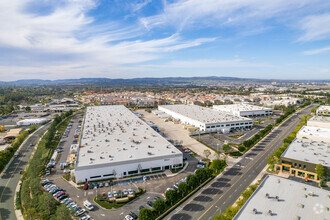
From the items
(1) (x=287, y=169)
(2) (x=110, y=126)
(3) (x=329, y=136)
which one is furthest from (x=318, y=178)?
(2) (x=110, y=126)

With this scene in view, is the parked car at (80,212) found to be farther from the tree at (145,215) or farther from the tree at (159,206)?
the tree at (159,206)

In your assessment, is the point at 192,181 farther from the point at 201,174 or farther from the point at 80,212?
the point at 80,212

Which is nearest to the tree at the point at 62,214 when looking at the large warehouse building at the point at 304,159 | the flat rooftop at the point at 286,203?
the flat rooftop at the point at 286,203

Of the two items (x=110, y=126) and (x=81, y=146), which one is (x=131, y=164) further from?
(x=110, y=126)

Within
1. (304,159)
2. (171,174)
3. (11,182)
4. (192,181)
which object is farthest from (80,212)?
(304,159)

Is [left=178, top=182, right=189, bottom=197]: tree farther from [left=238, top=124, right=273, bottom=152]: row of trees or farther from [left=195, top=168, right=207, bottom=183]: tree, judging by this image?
[left=238, top=124, right=273, bottom=152]: row of trees
